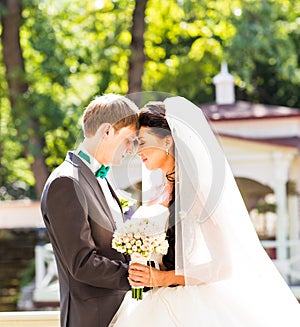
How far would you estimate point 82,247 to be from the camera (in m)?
3.45

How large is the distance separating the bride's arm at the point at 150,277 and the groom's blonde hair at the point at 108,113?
56cm

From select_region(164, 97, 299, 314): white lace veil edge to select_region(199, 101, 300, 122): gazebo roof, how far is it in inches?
466

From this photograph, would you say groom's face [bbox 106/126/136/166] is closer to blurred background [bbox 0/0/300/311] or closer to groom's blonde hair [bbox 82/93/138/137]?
groom's blonde hair [bbox 82/93/138/137]

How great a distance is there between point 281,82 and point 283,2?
930cm

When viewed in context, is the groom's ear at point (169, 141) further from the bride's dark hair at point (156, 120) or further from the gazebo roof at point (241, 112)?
the gazebo roof at point (241, 112)

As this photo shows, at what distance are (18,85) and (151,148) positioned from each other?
9.67 meters

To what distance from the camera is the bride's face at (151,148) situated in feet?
12.0

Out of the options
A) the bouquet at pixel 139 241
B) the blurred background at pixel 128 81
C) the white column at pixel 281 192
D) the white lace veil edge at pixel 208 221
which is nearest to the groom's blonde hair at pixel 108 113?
the white lace veil edge at pixel 208 221

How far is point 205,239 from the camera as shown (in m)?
A: 3.55

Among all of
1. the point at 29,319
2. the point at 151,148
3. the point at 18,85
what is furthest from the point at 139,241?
the point at 18,85

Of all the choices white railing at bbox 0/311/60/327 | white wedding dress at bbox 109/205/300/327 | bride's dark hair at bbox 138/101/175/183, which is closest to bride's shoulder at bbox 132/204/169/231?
white wedding dress at bbox 109/205/300/327

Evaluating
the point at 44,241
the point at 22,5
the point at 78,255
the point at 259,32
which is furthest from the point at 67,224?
the point at 44,241

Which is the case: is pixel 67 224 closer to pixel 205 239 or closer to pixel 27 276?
pixel 205 239

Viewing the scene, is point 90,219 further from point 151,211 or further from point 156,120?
point 156,120
